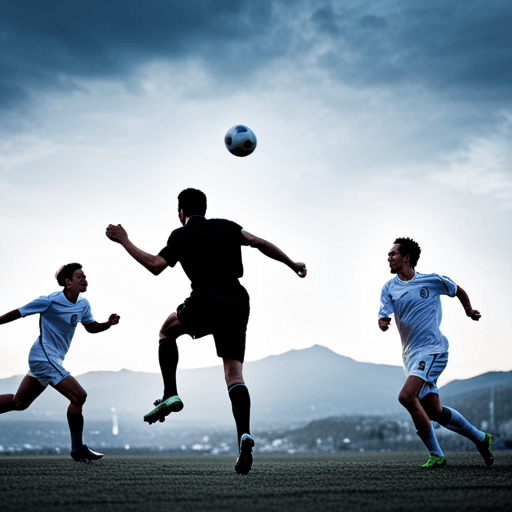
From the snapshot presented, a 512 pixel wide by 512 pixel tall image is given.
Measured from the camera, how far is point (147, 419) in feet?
18.8

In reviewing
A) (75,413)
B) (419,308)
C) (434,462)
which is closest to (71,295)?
(75,413)

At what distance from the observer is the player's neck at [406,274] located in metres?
7.60

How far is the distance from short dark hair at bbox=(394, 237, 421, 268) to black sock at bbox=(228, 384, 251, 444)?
2.84m

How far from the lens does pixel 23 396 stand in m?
8.41

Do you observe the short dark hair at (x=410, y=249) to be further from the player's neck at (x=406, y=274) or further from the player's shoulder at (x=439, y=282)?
the player's shoulder at (x=439, y=282)

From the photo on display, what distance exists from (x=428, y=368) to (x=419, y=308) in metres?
0.69

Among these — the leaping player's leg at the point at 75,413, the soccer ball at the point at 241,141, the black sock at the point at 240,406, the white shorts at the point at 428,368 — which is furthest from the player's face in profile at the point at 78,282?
the white shorts at the point at 428,368

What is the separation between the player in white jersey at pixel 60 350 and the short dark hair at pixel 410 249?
3954 millimetres

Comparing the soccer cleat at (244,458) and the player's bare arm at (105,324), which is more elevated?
the player's bare arm at (105,324)

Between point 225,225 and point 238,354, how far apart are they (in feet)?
4.03

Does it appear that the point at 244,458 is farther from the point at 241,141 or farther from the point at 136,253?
the point at 241,141

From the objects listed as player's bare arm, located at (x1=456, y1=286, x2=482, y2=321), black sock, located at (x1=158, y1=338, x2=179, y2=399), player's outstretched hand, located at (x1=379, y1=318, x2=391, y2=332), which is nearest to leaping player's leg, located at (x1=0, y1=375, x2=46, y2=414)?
black sock, located at (x1=158, y1=338, x2=179, y2=399)

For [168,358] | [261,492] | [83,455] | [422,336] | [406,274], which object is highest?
[406,274]

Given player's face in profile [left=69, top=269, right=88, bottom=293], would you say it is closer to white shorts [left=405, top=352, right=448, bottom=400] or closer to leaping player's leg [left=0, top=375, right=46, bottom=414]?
leaping player's leg [left=0, top=375, right=46, bottom=414]
